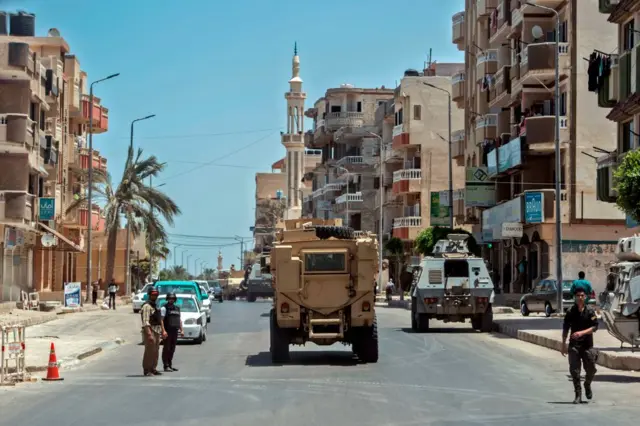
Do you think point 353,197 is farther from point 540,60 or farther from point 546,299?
point 546,299

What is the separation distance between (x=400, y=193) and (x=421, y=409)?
75.2m

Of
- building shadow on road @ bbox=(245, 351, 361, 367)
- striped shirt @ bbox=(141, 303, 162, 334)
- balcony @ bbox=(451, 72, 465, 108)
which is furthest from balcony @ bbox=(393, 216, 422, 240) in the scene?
striped shirt @ bbox=(141, 303, 162, 334)

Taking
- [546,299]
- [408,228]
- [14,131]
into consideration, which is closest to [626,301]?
[546,299]

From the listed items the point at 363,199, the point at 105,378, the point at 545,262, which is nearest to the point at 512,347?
the point at 105,378

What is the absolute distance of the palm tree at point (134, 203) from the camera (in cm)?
6900

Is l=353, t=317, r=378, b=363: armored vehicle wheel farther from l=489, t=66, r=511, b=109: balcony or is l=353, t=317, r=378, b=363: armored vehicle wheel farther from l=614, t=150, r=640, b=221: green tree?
l=489, t=66, r=511, b=109: balcony

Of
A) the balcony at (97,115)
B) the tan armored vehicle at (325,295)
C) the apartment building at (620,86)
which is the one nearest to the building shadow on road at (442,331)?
the apartment building at (620,86)

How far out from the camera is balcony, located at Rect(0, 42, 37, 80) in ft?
177

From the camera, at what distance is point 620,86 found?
40656mm

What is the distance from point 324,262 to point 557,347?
7.32 m

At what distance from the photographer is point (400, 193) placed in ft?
300

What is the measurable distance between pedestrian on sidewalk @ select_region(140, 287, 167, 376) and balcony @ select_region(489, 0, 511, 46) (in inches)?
1676

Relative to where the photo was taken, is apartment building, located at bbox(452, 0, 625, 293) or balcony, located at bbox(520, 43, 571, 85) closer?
apartment building, located at bbox(452, 0, 625, 293)

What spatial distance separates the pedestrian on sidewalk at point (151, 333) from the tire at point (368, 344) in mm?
4382
